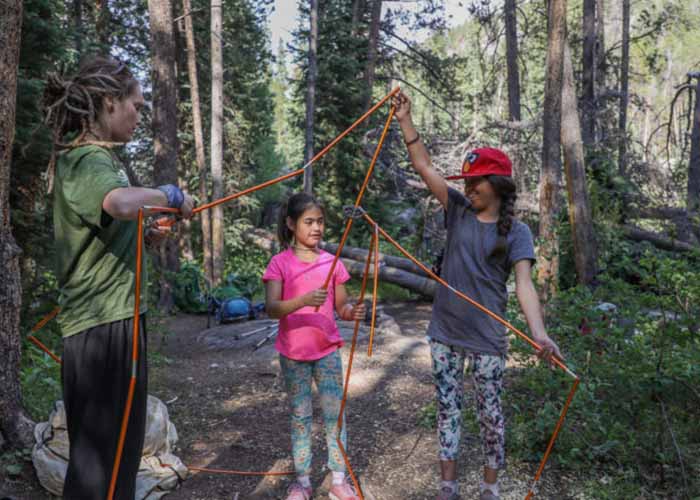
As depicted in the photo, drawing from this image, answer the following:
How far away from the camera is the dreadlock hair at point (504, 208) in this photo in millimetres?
2959

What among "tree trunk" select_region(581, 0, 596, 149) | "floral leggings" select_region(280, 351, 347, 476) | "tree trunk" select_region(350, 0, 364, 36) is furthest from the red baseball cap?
"tree trunk" select_region(350, 0, 364, 36)

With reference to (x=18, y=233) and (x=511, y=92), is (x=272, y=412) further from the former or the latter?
(x=511, y=92)

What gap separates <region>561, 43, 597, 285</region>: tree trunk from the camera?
9.05m

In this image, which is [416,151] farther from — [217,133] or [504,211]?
[217,133]

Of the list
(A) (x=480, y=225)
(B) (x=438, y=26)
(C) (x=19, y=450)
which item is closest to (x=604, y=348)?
(A) (x=480, y=225)

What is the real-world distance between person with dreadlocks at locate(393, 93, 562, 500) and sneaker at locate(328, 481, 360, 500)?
0.52 metres

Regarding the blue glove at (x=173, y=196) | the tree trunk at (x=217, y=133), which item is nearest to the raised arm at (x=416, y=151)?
the blue glove at (x=173, y=196)

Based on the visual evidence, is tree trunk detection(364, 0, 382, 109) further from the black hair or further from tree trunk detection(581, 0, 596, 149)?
the black hair

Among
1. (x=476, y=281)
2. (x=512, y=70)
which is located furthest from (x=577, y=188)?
(x=512, y=70)

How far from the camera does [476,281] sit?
9.91 ft

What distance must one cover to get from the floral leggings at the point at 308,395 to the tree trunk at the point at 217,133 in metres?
11.7

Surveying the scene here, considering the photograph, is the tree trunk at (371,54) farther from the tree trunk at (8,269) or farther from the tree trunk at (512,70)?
the tree trunk at (8,269)

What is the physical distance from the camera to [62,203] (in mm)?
2131

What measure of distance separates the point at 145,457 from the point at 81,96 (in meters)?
2.34
